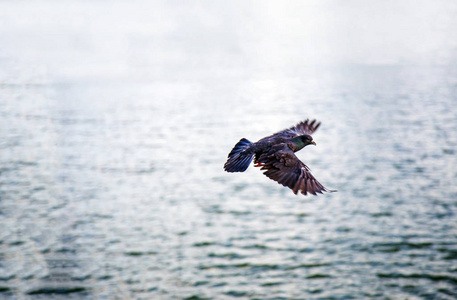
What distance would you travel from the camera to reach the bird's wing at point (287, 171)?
9773 millimetres

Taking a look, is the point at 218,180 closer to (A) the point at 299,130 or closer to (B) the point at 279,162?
(A) the point at 299,130

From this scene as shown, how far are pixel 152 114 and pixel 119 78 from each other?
3204 centimetres

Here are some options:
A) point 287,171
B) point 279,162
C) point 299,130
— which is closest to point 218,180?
point 299,130

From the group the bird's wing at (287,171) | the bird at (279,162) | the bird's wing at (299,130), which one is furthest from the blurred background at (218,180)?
the bird's wing at (287,171)

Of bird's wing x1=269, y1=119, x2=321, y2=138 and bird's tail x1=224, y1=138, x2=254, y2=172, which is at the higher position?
bird's wing x1=269, y1=119, x2=321, y2=138

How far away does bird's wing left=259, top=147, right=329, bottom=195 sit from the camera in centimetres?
977

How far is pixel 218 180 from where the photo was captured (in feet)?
166

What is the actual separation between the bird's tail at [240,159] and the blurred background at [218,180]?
22.8 meters

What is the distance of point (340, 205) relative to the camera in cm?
4516

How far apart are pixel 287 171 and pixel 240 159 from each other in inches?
34.5

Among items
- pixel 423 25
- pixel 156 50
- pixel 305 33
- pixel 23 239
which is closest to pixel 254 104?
pixel 23 239

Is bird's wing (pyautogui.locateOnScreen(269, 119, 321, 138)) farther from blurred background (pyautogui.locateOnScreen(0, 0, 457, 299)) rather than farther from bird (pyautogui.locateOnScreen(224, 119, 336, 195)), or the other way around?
blurred background (pyautogui.locateOnScreen(0, 0, 457, 299))

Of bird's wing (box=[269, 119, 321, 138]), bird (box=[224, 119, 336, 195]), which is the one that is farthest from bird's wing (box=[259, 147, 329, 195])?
bird's wing (box=[269, 119, 321, 138])

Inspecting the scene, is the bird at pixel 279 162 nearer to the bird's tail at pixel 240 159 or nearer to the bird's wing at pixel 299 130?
the bird's tail at pixel 240 159
